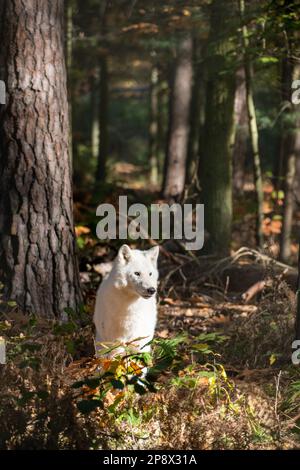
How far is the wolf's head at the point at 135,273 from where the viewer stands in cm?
665

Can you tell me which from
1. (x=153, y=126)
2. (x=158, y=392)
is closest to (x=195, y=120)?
(x=153, y=126)

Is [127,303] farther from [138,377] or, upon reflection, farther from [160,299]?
[160,299]

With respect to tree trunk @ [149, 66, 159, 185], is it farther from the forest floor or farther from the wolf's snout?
the wolf's snout

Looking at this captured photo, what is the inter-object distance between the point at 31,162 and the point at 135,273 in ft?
6.86

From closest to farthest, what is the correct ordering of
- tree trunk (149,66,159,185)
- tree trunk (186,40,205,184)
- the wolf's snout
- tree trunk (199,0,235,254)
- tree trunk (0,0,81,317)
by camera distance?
1. the wolf's snout
2. tree trunk (0,0,81,317)
3. tree trunk (199,0,235,254)
4. tree trunk (186,40,205,184)
5. tree trunk (149,66,159,185)

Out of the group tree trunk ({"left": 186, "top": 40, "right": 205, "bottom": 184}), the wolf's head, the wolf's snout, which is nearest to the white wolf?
the wolf's head

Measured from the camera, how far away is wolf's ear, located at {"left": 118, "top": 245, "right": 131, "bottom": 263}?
6.88m

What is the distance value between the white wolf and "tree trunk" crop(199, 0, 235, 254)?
537 centimetres

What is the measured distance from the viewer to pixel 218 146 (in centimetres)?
1230

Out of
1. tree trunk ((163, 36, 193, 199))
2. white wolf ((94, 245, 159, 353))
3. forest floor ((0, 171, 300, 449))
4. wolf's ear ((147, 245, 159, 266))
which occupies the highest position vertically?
tree trunk ((163, 36, 193, 199))

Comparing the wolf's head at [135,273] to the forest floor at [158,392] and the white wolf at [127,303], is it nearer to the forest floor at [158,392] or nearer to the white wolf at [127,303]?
the white wolf at [127,303]

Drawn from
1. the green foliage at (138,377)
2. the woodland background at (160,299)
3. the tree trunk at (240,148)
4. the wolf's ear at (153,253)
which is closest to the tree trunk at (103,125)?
the tree trunk at (240,148)

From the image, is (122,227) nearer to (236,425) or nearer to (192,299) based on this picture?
(192,299)

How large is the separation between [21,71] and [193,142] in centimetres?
1590
